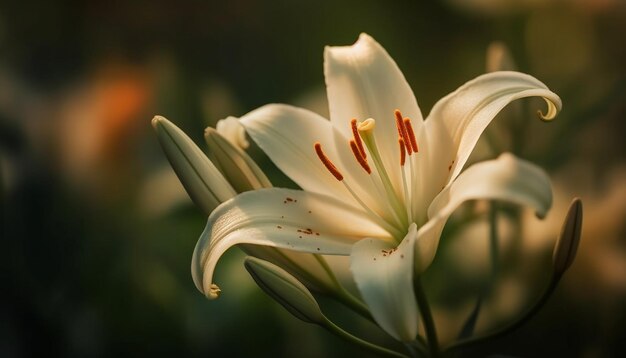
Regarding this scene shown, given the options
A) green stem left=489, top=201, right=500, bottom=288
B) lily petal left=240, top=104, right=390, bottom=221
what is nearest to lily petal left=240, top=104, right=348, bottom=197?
lily petal left=240, top=104, right=390, bottom=221

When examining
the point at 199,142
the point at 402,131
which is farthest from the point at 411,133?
the point at 199,142

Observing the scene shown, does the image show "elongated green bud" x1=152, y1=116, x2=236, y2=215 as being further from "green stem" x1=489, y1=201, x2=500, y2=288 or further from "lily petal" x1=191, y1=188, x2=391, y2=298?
"green stem" x1=489, y1=201, x2=500, y2=288

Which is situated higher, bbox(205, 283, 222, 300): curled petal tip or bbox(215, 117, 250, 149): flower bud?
bbox(215, 117, 250, 149): flower bud

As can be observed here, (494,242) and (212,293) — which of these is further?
(494,242)

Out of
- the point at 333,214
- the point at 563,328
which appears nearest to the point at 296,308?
the point at 333,214

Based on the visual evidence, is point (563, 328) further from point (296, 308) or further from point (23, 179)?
point (23, 179)

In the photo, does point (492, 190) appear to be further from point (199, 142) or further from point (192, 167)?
point (199, 142)

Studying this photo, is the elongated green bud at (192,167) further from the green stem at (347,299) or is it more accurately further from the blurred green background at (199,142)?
the blurred green background at (199,142)
